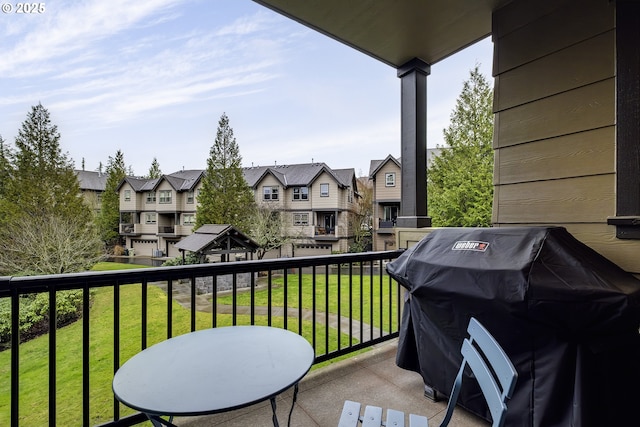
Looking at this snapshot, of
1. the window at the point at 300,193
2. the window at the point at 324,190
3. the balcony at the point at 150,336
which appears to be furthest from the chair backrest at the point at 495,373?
the window at the point at 300,193

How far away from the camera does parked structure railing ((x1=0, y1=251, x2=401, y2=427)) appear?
1396 millimetres

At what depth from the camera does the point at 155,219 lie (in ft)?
76.1

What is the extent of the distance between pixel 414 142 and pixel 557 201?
1.26 meters

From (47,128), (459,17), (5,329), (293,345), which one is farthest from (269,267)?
(47,128)

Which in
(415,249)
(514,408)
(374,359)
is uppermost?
(415,249)

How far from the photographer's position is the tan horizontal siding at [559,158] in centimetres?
165

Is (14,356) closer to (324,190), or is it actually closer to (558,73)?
(558,73)

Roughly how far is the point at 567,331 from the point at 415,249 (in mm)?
781

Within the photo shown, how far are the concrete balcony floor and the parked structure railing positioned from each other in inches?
6.2

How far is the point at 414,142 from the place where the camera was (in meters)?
2.80

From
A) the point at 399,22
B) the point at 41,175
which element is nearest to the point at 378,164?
the point at 399,22

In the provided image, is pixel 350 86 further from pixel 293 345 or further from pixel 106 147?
pixel 106 147

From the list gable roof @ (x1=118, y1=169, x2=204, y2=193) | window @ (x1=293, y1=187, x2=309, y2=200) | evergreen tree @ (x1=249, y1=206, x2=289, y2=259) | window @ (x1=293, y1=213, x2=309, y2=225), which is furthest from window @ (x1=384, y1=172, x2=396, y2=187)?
gable roof @ (x1=118, y1=169, x2=204, y2=193)

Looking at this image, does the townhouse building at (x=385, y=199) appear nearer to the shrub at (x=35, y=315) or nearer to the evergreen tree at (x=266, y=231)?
the evergreen tree at (x=266, y=231)
